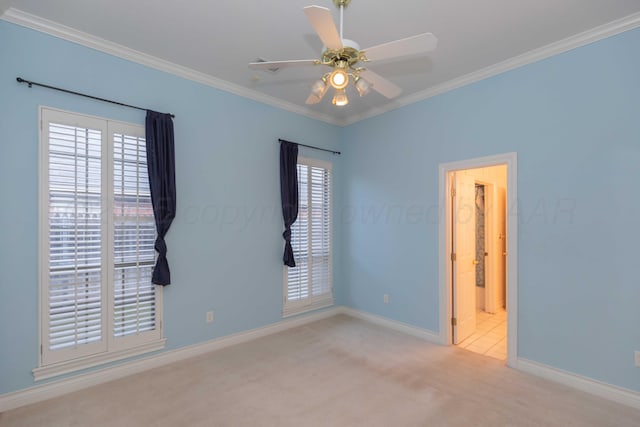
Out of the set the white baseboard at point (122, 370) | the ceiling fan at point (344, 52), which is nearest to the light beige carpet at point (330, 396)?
the white baseboard at point (122, 370)

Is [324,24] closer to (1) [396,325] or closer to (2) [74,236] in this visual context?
(2) [74,236]

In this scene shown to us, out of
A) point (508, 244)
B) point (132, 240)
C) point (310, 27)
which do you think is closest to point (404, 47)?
point (310, 27)

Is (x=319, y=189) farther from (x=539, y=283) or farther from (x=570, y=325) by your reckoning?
(x=570, y=325)

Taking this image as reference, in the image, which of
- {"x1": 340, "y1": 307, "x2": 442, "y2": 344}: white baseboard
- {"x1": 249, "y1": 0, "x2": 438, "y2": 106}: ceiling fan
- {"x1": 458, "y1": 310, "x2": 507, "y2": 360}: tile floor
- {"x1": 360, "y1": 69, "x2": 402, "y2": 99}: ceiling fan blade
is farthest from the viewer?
{"x1": 340, "y1": 307, "x2": 442, "y2": 344}: white baseboard

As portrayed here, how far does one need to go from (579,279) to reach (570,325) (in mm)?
419

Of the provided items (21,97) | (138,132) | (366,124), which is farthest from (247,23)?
(366,124)

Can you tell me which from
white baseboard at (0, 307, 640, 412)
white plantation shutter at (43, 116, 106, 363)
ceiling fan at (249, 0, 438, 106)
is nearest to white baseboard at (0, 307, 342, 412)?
white baseboard at (0, 307, 640, 412)

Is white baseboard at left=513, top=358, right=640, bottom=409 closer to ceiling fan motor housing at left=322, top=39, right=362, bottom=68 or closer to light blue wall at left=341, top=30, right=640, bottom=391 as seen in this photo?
light blue wall at left=341, top=30, right=640, bottom=391

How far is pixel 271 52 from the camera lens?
2879mm

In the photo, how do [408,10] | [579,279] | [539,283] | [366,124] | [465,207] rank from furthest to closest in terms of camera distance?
[366,124], [465,207], [539,283], [579,279], [408,10]

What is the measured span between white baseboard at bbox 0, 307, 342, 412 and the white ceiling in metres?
2.88

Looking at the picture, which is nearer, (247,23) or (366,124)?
(247,23)

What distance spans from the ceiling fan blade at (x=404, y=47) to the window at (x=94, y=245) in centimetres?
235

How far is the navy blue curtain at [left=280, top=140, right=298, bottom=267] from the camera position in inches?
155
